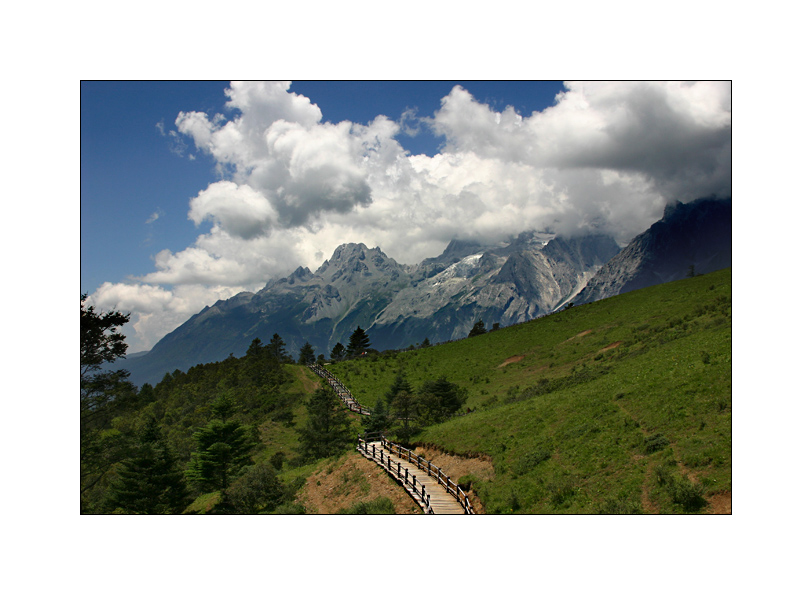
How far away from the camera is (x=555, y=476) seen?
19391 mm

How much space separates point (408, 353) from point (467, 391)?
31357 mm

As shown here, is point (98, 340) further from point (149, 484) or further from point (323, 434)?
point (323, 434)

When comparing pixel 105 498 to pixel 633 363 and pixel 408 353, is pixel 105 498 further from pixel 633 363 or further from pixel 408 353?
pixel 408 353

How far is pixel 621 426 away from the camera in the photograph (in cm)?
2172

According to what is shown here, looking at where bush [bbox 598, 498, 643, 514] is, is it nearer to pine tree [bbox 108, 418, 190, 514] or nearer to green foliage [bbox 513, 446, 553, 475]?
green foliage [bbox 513, 446, 553, 475]

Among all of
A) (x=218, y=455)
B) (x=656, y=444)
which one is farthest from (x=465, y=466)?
(x=218, y=455)

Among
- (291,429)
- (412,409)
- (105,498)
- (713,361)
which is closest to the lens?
(713,361)

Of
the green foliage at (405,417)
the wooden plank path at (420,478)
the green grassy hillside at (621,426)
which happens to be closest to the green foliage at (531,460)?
the green grassy hillside at (621,426)

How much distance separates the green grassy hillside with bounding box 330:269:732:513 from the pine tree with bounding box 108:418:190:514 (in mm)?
19806

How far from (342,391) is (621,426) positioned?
49.3 meters

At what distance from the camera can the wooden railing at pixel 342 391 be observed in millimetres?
56250

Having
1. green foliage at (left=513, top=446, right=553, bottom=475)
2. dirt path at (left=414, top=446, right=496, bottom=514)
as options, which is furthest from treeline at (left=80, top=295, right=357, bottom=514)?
green foliage at (left=513, top=446, right=553, bottom=475)

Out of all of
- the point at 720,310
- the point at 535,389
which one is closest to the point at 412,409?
the point at 535,389

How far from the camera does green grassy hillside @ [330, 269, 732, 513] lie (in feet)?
52.6
